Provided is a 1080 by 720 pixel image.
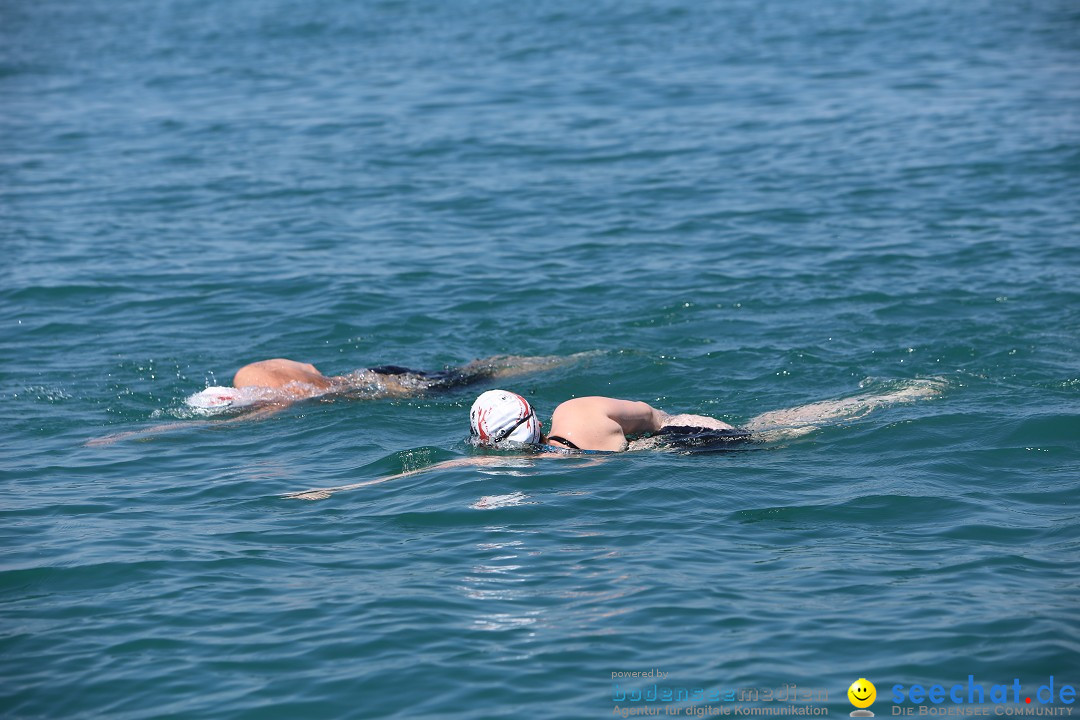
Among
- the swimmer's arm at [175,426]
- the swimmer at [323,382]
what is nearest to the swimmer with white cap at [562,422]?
the swimmer at [323,382]

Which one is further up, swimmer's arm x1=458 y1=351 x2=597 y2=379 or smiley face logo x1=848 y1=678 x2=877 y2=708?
swimmer's arm x1=458 y1=351 x2=597 y2=379

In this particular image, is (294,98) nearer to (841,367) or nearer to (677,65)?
(677,65)

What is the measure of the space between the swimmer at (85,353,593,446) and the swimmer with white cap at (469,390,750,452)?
7.87ft

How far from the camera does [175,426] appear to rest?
1197 centimetres

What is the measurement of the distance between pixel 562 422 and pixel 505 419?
48 cm

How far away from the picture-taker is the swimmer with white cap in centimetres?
1005

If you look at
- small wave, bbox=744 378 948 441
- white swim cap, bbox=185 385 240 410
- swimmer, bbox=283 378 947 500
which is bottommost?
small wave, bbox=744 378 948 441

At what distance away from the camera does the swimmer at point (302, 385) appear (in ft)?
40.1

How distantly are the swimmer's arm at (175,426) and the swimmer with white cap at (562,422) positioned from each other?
2.89 m

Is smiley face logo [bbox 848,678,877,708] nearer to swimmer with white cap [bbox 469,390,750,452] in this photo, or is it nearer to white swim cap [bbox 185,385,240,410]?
swimmer with white cap [bbox 469,390,750,452]

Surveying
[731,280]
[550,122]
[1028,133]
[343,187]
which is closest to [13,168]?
[343,187]

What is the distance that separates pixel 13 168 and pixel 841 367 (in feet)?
56.5

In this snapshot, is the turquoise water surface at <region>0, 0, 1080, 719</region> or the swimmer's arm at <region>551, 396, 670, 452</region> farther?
the swimmer's arm at <region>551, 396, 670, 452</region>

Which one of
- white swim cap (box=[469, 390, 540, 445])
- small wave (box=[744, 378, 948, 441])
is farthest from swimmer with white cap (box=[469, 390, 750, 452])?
small wave (box=[744, 378, 948, 441])
